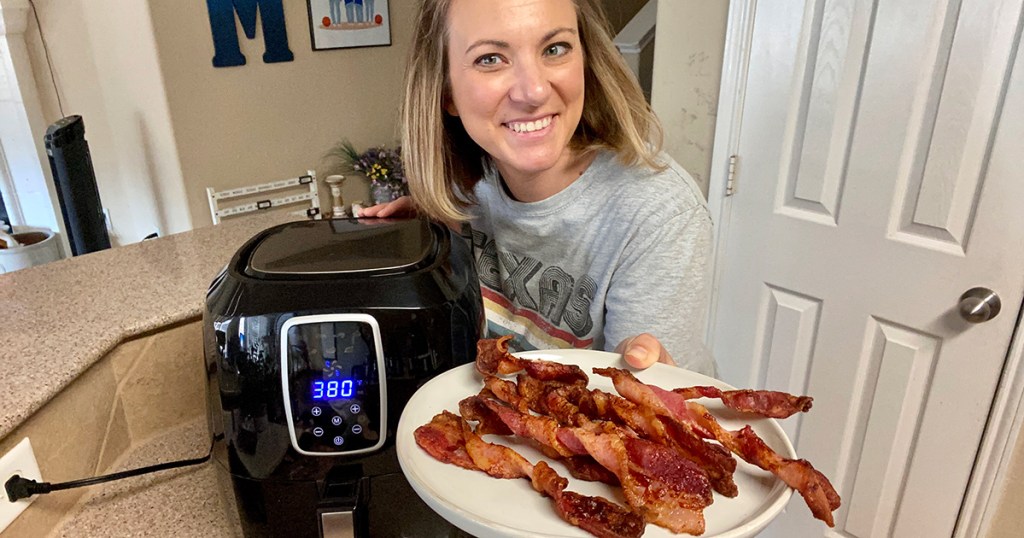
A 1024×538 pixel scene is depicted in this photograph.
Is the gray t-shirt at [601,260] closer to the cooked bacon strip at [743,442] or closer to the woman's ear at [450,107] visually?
the woman's ear at [450,107]

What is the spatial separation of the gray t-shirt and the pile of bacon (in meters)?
0.29

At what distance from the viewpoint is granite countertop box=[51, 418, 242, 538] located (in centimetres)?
73

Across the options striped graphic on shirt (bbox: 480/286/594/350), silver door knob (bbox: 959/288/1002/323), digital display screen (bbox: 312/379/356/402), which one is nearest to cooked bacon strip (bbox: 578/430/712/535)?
digital display screen (bbox: 312/379/356/402)

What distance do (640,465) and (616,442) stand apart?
0.03m

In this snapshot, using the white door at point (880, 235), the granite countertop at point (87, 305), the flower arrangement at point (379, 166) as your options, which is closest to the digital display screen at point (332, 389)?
the granite countertop at point (87, 305)

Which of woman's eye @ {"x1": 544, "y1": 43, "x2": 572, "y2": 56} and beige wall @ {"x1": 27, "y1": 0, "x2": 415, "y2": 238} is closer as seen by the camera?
woman's eye @ {"x1": 544, "y1": 43, "x2": 572, "y2": 56}

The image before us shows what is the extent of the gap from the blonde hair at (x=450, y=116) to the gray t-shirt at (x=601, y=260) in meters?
0.04

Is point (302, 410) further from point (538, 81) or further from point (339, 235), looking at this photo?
point (538, 81)

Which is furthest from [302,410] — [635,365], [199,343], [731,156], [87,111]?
[87,111]

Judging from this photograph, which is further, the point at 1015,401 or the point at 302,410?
the point at 1015,401

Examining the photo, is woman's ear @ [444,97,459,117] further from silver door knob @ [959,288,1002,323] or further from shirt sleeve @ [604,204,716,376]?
silver door knob @ [959,288,1002,323]

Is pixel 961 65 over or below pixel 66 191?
over

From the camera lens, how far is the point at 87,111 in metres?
2.61

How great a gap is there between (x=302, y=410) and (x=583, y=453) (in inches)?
10.1
